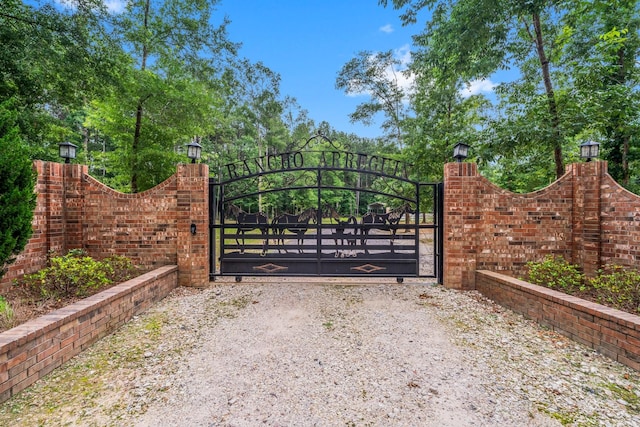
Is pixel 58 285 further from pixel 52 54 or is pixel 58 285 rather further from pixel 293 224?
pixel 52 54

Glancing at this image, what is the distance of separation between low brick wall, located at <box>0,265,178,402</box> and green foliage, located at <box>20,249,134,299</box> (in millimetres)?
333

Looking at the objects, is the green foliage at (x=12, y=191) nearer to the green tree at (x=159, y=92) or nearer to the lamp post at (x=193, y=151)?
the lamp post at (x=193, y=151)

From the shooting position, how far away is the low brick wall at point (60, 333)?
6.71 ft

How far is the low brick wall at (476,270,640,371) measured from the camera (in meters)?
2.47

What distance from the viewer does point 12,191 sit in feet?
8.94

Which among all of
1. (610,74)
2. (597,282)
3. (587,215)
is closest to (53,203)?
(597,282)

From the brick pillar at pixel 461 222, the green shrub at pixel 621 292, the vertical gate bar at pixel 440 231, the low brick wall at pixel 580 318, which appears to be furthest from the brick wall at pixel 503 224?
the green shrub at pixel 621 292

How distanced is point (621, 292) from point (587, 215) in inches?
67.2

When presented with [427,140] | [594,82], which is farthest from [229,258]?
[594,82]

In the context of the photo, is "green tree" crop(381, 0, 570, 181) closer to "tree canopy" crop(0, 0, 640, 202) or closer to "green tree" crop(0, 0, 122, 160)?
"tree canopy" crop(0, 0, 640, 202)

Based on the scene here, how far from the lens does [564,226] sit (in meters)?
4.64

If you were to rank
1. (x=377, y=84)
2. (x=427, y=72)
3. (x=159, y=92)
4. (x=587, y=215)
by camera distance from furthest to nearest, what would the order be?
(x=377, y=84)
(x=427, y=72)
(x=159, y=92)
(x=587, y=215)

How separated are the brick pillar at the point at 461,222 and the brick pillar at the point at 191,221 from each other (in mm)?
3995

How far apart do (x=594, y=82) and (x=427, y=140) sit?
4030mm
